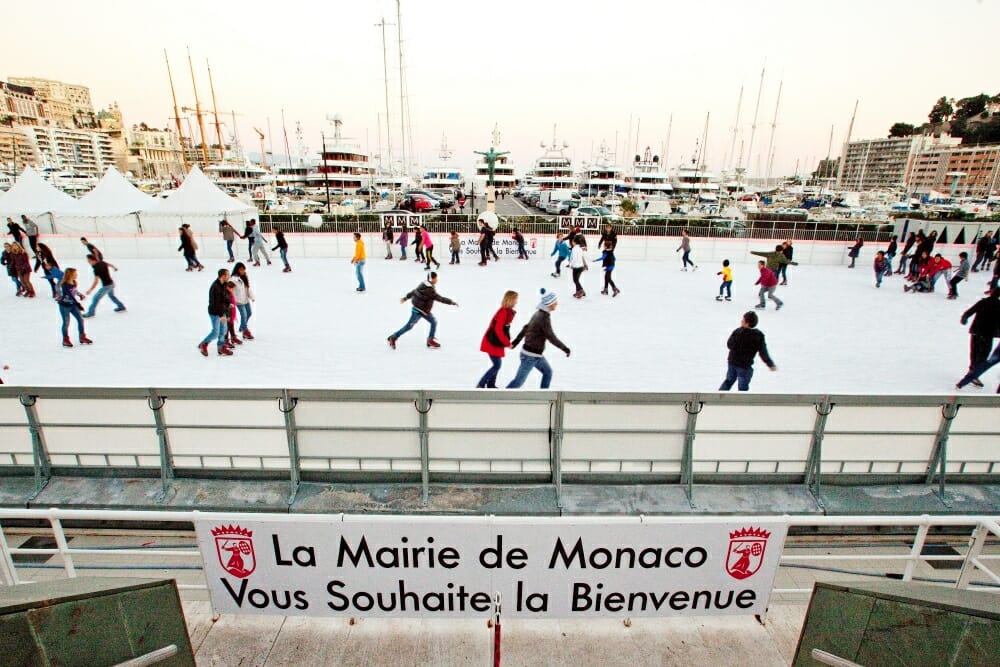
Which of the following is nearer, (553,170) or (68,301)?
(68,301)

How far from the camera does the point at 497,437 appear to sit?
4.71m

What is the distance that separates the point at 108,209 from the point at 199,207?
451 cm

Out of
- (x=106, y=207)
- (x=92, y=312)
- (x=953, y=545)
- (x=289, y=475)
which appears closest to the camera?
(x=953, y=545)

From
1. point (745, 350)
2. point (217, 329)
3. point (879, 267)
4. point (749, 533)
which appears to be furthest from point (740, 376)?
point (879, 267)

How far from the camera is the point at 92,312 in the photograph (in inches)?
408

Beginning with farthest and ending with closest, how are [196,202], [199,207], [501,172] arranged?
[501,172] < [196,202] < [199,207]

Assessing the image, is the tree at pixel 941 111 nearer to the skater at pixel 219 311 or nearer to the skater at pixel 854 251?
the skater at pixel 854 251

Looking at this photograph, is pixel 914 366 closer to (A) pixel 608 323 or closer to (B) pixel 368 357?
(A) pixel 608 323

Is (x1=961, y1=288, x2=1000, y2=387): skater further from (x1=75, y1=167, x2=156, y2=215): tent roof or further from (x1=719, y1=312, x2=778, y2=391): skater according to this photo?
(x1=75, y1=167, x2=156, y2=215): tent roof

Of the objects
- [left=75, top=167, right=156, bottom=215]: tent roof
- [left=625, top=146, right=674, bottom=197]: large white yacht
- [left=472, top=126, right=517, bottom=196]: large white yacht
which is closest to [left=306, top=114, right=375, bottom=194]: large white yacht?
[left=472, top=126, right=517, bottom=196]: large white yacht

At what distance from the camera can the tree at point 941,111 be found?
147250mm

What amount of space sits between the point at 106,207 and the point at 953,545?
29.2m

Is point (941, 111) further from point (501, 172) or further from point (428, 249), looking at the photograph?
point (428, 249)

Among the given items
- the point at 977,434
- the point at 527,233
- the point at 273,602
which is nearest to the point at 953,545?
the point at 977,434
